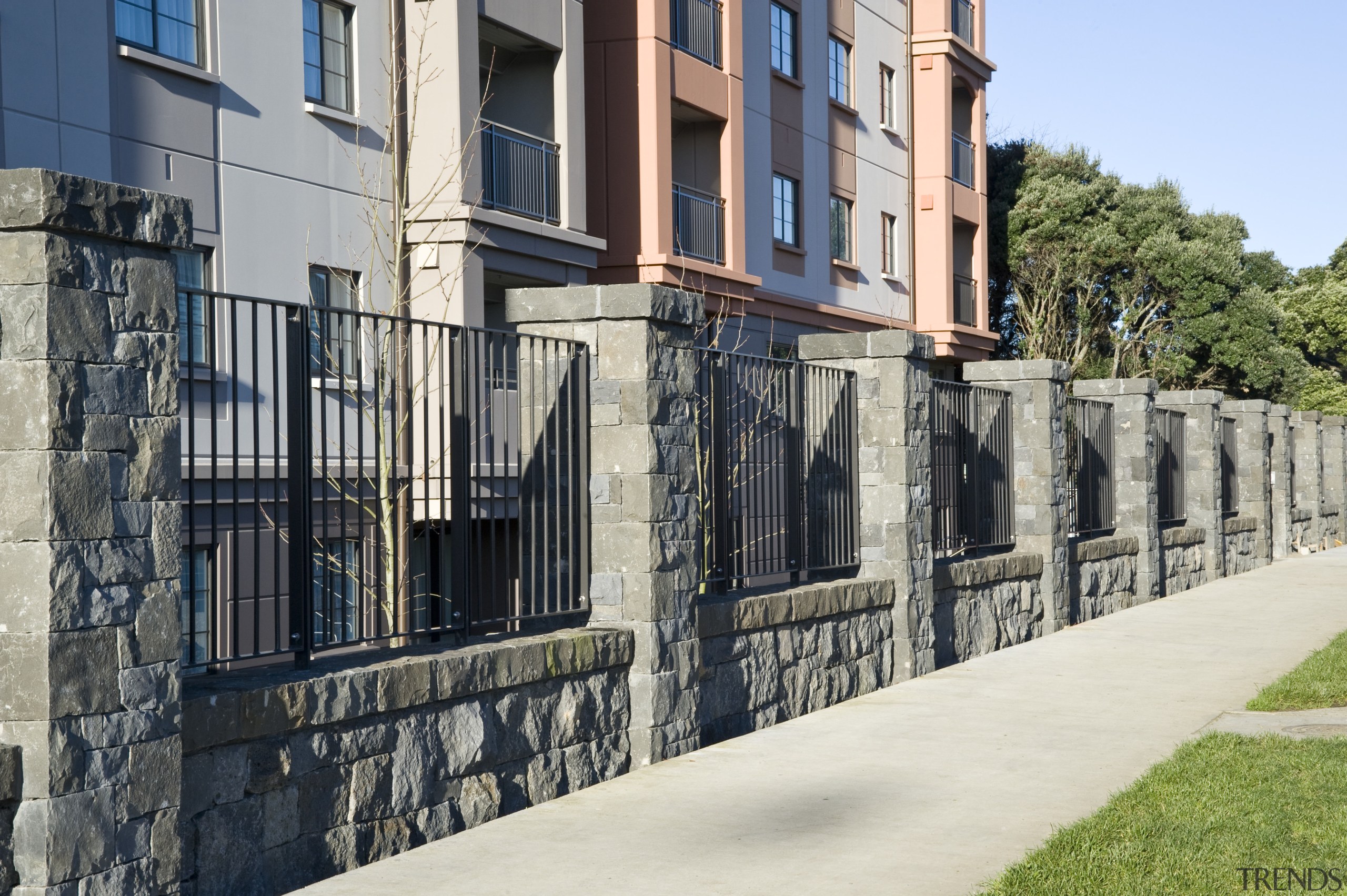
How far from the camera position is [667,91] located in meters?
19.1

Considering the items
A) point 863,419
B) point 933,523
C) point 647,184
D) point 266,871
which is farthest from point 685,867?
point 647,184

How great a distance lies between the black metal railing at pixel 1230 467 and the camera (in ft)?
73.2

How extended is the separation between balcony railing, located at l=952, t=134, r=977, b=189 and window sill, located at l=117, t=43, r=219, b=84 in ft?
61.8

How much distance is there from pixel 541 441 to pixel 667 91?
1253 centimetres

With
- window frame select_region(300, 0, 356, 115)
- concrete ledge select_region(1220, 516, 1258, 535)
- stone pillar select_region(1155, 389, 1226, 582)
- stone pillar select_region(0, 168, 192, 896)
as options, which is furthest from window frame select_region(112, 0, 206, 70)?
concrete ledge select_region(1220, 516, 1258, 535)

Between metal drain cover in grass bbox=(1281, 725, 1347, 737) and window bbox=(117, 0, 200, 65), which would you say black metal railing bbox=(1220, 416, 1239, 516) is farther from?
window bbox=(117, 0, 200, 65)

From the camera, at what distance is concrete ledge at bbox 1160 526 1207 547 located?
1853 centimetres

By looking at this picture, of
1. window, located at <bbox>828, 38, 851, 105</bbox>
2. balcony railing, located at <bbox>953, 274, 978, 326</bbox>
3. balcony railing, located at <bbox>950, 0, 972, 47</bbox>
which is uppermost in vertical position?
balcony railing, located at <bbox>950, 0, 972, 47</bbox>

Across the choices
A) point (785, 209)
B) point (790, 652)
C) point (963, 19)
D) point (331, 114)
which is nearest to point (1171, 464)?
point (785, 209)

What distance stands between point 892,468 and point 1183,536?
987 cm

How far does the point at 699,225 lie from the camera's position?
20.1 metres

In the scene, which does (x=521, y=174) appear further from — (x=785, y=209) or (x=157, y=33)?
(x=785, y=209)

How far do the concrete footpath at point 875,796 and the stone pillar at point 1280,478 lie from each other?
13.5 metres

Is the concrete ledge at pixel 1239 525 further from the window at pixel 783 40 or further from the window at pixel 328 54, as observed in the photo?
the window at pixel 328 54
